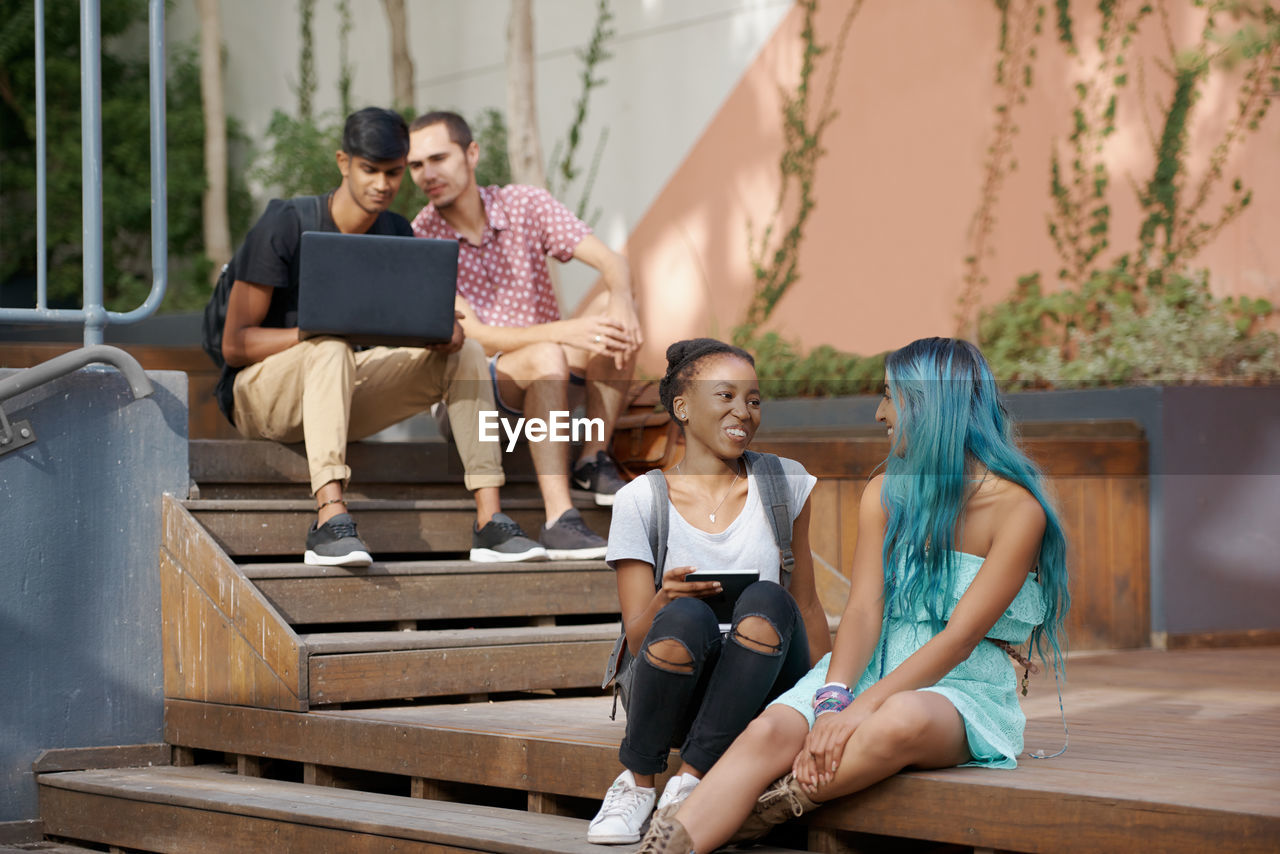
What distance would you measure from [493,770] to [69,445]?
1.58 metres

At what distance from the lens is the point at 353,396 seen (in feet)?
14.9

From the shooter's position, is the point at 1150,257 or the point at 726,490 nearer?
the point at 726,490

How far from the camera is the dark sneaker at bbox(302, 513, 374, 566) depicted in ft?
13.2

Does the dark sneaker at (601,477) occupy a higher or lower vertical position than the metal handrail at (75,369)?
lower

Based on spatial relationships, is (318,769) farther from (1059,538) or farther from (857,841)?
(1059,538)

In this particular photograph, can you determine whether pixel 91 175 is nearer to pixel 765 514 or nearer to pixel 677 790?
pixel 765 514

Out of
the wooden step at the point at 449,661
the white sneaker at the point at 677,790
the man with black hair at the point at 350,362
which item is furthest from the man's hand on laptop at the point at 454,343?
the white sneaker at the point at 677,790

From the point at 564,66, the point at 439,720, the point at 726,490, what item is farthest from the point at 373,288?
the point at 564,66

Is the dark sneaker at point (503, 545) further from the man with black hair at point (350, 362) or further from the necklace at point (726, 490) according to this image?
the necklace at point (726, 490)

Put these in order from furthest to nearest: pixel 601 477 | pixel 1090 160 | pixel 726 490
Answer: pixel 1090 160 → pixel 601 477 → pixel 726 490

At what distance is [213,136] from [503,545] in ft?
24.1

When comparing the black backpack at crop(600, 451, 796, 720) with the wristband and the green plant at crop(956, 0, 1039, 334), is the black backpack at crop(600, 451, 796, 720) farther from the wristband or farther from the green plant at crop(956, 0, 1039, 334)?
the green plant at crop(956, 0, 1039, 334)

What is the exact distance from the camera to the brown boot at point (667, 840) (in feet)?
8.57

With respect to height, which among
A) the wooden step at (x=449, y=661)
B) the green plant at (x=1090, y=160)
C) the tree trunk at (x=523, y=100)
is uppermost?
the tree trunk at (x=523, y=100)
